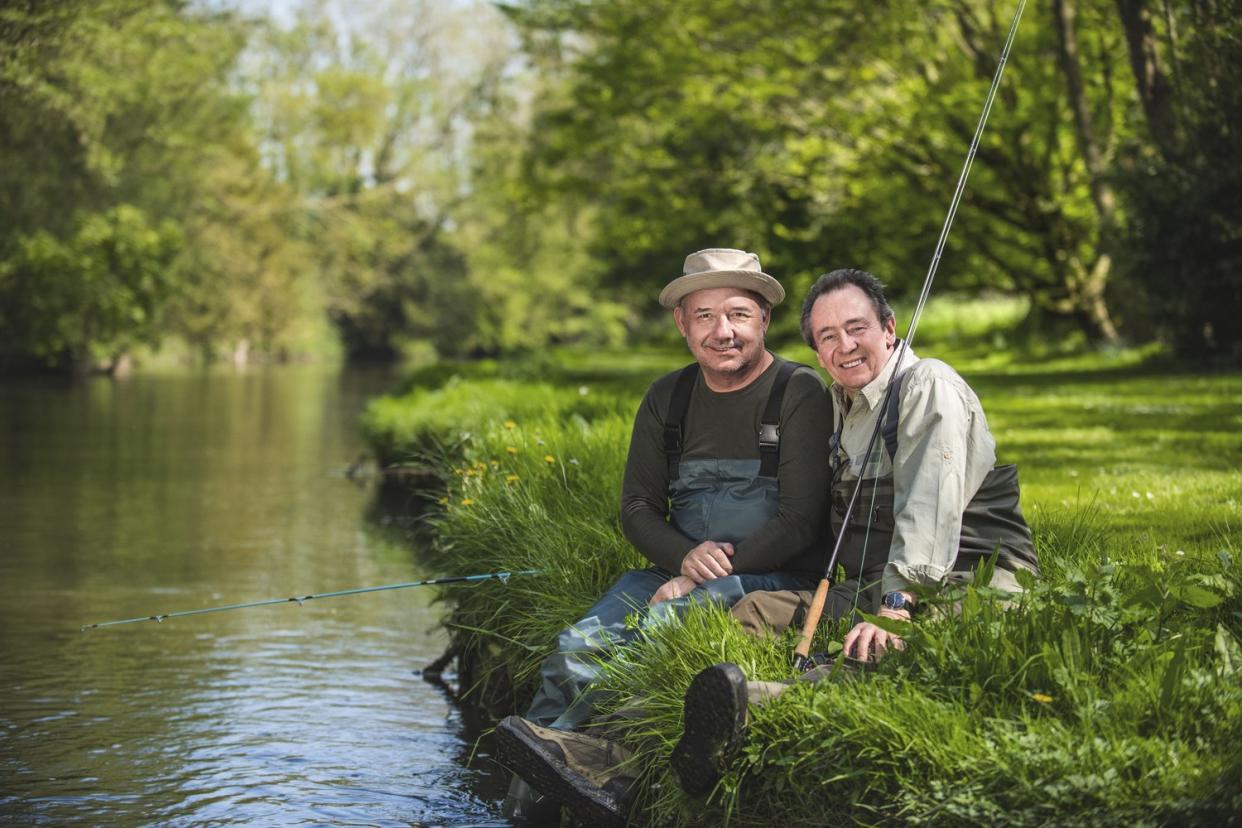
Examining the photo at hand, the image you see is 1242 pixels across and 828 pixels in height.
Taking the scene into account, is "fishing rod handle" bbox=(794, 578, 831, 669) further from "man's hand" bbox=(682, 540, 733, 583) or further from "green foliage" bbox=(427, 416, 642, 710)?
"green foliage" bbox=(427, 416, 642, 710)

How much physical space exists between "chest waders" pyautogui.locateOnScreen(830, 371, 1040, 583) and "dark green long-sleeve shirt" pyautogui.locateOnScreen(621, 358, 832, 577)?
0.21 metres

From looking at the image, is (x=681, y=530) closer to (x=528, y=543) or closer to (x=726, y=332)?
(x=726, y=332)

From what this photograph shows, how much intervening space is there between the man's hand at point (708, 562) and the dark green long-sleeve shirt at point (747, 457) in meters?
0.04

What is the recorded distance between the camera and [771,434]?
517 centimetres

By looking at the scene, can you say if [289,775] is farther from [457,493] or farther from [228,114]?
[228,114]

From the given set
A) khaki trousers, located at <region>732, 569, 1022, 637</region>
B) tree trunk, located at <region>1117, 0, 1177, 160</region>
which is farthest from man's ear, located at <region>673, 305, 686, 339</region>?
tree trunk, located at <region>1117, 0, 1177, 160</region>

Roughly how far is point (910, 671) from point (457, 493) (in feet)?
15.5

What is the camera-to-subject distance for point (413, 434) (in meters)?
15.3

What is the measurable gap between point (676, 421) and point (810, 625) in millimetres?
1120

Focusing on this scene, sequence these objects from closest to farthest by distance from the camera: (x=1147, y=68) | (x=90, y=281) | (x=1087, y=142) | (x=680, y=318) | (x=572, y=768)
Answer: (x=572, y=768)
(x=680, y=318)
(x=1147, y=68)
(x=1087, y=142)
(x=90, y=281)

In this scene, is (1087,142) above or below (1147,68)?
below

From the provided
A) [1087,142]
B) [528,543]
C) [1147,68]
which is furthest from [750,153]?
[528,543]

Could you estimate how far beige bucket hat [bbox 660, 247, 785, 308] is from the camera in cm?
524

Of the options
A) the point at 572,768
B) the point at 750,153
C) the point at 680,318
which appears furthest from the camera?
the point at 750,153
